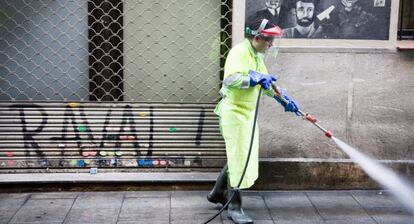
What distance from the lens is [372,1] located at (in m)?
7.04

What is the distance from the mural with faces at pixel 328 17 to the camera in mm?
6926

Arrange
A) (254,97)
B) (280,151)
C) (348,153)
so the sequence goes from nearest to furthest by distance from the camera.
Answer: (254,97) < (348,153) < (280,151)

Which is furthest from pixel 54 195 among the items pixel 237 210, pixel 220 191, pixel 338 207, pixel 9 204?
pixel 338 207

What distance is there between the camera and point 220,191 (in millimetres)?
6398

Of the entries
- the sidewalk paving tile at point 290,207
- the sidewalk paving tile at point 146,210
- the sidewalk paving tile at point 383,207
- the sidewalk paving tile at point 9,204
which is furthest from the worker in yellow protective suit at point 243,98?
the sidewalk paving tile at point 9,204

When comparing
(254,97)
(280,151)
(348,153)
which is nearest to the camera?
(254,97)

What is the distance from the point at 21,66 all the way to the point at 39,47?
0.94ft

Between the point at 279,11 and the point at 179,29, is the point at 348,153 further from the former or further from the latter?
the point at 179,29

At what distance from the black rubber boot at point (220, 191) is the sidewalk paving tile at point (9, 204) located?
1.92m

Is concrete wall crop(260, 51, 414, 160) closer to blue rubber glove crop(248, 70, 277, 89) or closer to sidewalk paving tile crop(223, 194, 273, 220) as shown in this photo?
sidewalk paving tile crop(223, 194, 273, 220)

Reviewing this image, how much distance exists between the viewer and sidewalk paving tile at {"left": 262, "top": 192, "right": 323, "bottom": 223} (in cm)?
634

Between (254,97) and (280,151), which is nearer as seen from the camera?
(254,97)

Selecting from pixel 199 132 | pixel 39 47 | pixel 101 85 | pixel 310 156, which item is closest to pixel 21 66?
pixel 39 47

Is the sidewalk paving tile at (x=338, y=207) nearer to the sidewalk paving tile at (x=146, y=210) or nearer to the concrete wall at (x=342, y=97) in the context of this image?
the concrete wall at (x=342, y=97)
